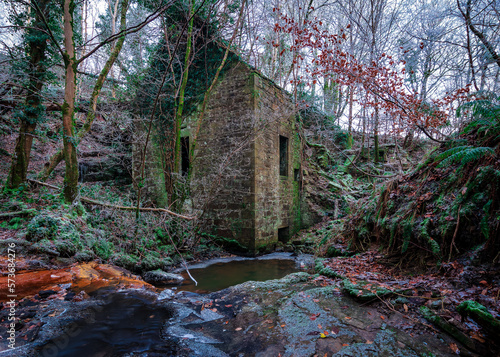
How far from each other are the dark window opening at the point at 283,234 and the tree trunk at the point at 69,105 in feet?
21.3

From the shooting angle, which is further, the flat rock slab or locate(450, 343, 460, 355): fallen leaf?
the flat rock slab

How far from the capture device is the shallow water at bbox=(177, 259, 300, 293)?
471cm

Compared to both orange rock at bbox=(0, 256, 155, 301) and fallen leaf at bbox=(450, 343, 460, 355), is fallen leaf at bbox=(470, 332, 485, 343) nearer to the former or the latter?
fallen leaf at bbox=(450, 343, 460, 355)

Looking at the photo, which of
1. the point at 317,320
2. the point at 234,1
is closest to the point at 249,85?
the point at 234,1

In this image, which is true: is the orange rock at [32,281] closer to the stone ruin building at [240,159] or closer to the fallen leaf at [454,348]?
the stone ruin building at [240,159]

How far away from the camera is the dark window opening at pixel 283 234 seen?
350 inches

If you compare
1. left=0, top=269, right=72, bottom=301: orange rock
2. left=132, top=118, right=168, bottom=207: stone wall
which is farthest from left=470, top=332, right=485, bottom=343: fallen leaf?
left=132, top=118, right=168, bottom=207: stone wall

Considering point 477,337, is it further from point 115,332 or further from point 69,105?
point 69,105

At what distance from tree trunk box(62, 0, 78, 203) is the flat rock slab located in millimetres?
3285

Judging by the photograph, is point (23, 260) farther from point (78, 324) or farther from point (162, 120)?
point (162, 120)

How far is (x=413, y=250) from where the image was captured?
317 centimetres

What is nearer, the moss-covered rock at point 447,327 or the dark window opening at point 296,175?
the moss-covered rock at point 447,327

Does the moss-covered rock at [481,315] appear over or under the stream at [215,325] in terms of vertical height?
over

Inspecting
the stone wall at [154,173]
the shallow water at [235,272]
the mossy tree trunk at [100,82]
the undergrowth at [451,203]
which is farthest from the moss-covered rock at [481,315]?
the stone wall at [154,173]
